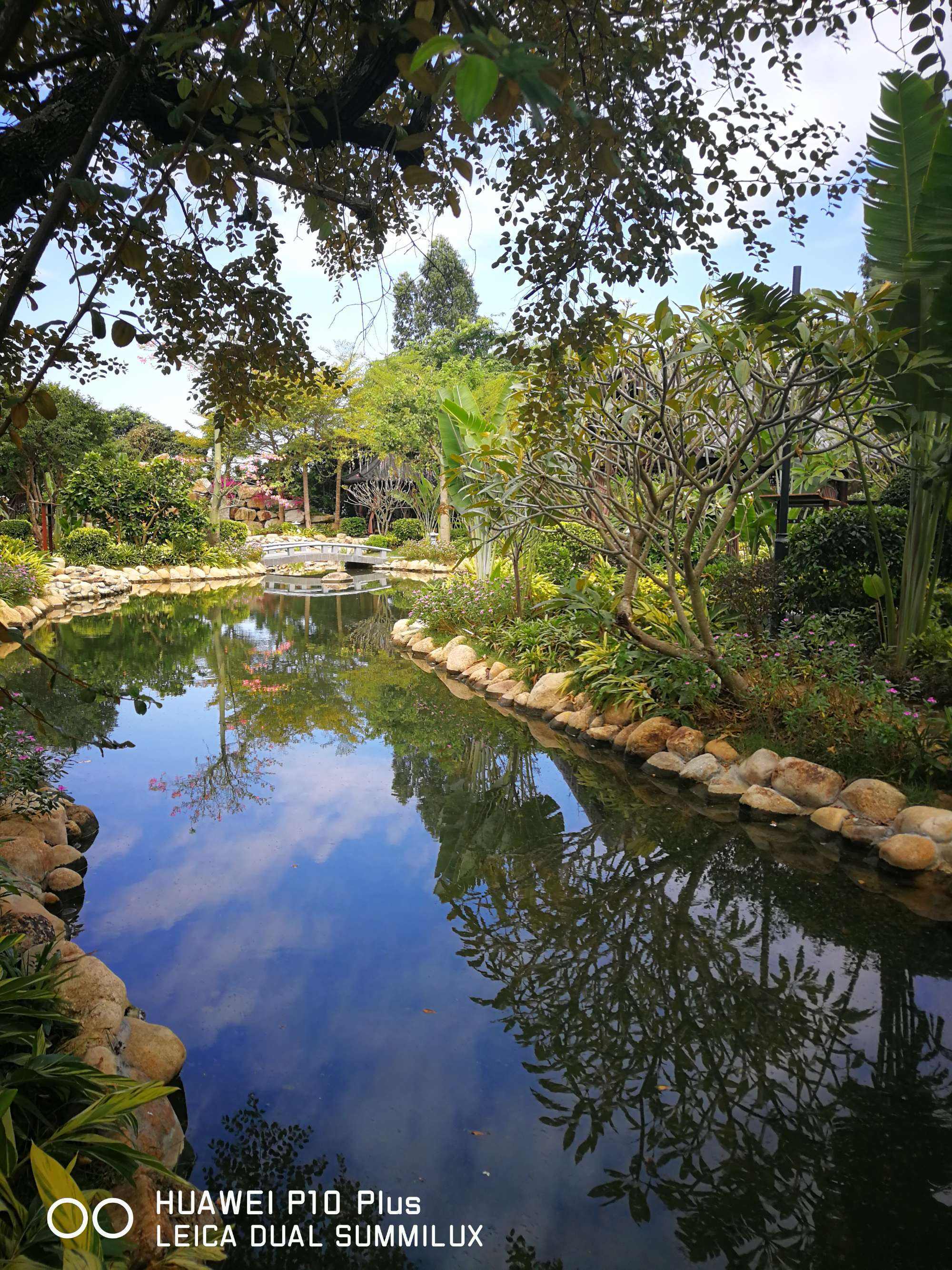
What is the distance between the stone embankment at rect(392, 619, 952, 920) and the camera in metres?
4.57

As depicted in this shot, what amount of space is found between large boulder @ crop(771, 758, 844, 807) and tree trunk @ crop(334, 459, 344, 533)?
28.6 meters

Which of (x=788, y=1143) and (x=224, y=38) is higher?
(x=224, y=38)

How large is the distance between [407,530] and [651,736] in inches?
912

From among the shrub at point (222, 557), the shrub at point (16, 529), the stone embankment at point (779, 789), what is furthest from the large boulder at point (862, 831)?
the shrub at point (222, 557)

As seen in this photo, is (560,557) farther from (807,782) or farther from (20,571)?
(20,571)

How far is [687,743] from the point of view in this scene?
6.42 metres

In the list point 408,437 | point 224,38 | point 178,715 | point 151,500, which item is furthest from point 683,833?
point 408,437

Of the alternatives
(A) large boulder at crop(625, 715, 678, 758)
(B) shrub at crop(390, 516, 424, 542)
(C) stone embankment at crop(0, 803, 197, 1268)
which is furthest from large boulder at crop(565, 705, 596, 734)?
(B) shrub at crop(390, 516, 424, 542)

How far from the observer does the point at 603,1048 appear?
3.13m

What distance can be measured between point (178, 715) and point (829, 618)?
6.62 m

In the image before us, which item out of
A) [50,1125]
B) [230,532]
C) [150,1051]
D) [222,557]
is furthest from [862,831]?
[230,532]

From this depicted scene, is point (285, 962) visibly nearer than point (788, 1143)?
No

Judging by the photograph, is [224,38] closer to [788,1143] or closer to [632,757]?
[788,1143]

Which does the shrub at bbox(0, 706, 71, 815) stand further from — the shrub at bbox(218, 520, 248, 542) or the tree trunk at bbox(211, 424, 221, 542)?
the shrub at bbox(218, 520, 248, 542)
